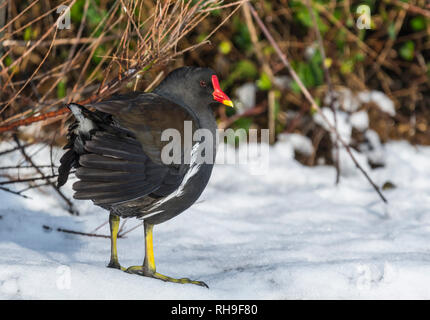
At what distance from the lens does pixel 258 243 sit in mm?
2570


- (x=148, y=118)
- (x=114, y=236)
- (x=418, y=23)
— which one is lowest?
(x=114, y=236)

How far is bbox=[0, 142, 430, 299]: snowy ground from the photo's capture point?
1.84 m

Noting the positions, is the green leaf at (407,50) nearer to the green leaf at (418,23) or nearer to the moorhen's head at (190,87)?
the green leaf at (418,23)

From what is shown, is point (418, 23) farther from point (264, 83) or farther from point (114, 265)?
point (114, 265)

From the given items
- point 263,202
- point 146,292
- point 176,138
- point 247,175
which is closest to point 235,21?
point 247,175

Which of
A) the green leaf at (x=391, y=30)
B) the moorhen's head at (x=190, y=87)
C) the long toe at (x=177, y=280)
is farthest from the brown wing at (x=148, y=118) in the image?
the green leaf at (x=391, y=30)

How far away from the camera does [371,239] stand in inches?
100.0

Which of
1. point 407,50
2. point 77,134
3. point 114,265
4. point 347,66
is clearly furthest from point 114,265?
point 407,50

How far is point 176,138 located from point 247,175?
200cm

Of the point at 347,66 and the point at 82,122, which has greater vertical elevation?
the point at 347,66

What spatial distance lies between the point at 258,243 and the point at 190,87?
0.86 metres
